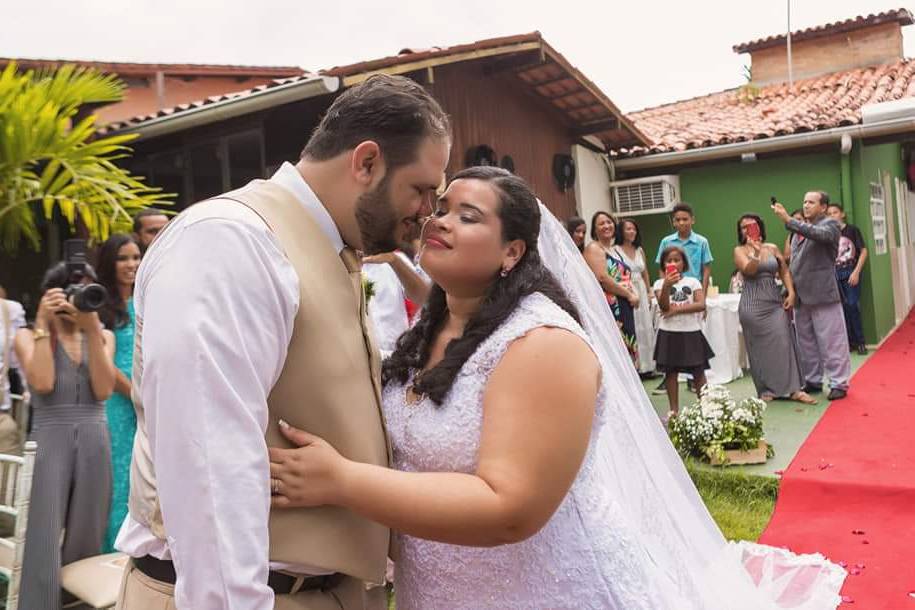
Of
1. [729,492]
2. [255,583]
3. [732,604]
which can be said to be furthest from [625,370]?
[729,492]

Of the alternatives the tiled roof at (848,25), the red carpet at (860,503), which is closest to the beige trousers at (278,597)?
the red carpet at (860,503)

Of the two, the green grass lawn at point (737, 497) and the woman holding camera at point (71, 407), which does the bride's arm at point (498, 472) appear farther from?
the green grass lawn at point (737, 497)

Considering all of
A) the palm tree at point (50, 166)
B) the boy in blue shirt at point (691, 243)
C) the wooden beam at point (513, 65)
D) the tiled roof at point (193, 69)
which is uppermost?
the tiled roof at point (193, 69)

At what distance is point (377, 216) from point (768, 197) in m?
10.5

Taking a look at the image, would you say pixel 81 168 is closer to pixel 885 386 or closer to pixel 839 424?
pixel 839 424

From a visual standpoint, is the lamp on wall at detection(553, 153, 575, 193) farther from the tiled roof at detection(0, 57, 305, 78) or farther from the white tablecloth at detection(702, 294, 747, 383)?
Answer: the tiled roof at detection(0, 57, 305, 78)

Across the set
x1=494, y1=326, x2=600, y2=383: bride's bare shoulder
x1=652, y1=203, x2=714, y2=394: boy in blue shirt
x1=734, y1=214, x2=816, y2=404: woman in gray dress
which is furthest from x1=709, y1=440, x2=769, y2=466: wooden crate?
x1=494, y1=326, x2=600, y2=383: bride's bare shoulder

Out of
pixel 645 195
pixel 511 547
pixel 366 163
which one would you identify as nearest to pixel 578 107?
pixel 645 195

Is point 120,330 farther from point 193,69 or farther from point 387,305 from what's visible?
point 193,69

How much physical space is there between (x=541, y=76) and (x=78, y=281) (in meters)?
6.41

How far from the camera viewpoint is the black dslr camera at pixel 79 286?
3477 millimetres

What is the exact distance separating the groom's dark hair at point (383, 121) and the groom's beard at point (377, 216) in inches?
2.4

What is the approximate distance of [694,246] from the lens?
7953 mm

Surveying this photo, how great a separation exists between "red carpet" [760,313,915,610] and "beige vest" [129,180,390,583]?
3221 mm
